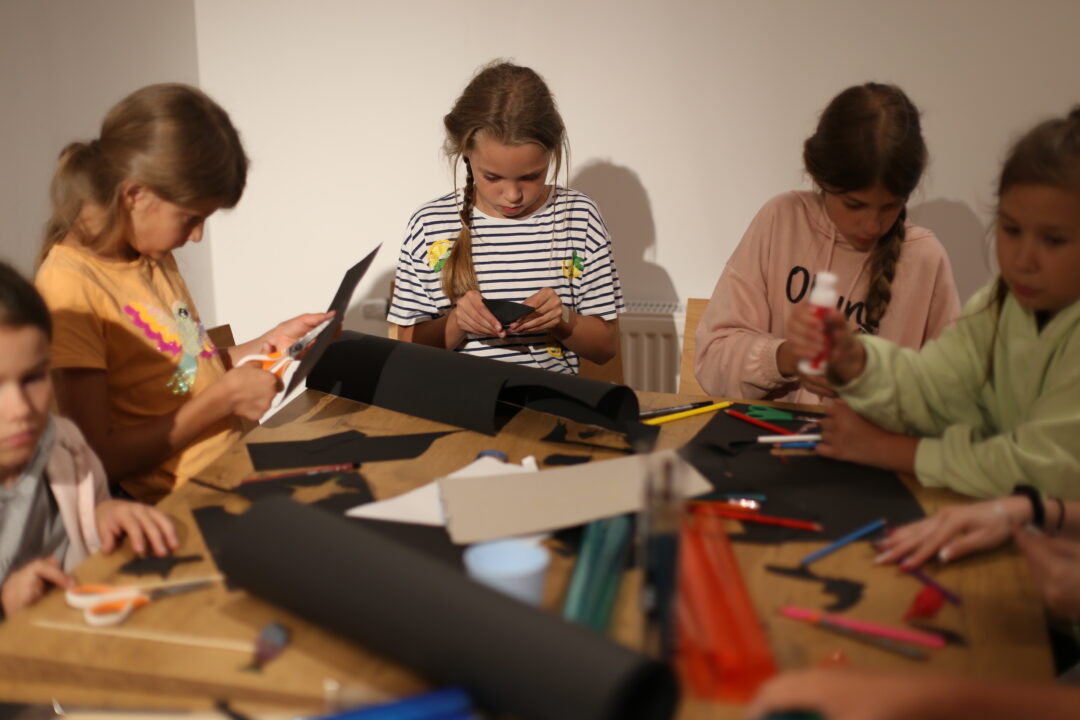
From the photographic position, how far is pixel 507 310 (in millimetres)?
1707

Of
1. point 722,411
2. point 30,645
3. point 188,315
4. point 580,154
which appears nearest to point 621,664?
point 30,645

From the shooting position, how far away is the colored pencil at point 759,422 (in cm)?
132

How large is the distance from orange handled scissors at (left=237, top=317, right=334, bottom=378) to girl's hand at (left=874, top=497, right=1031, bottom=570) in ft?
2.84

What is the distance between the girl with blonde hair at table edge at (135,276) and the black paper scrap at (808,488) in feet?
2.20

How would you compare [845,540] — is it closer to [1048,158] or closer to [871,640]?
[871,640]

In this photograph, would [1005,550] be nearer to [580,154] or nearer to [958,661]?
[958,661]

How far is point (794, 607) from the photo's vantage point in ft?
2.84

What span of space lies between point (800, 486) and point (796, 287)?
701 millimetres

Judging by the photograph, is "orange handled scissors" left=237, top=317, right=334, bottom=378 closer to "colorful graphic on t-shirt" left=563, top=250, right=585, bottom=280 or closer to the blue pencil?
"colorful graphic on t-shirt" left=563, top=250, right=585, bottom=280

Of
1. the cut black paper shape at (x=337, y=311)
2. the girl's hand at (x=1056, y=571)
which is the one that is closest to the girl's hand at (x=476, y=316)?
the cut black paper shape at (x=337, y=311)

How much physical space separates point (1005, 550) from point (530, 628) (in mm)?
577

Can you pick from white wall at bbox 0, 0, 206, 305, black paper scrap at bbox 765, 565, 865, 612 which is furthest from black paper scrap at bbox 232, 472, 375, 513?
white wall at bbox 0, 0, 206, 305

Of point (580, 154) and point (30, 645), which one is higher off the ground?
point (580, 154)

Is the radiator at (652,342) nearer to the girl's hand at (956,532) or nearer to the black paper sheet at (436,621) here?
the girl's hand at (956,532)
